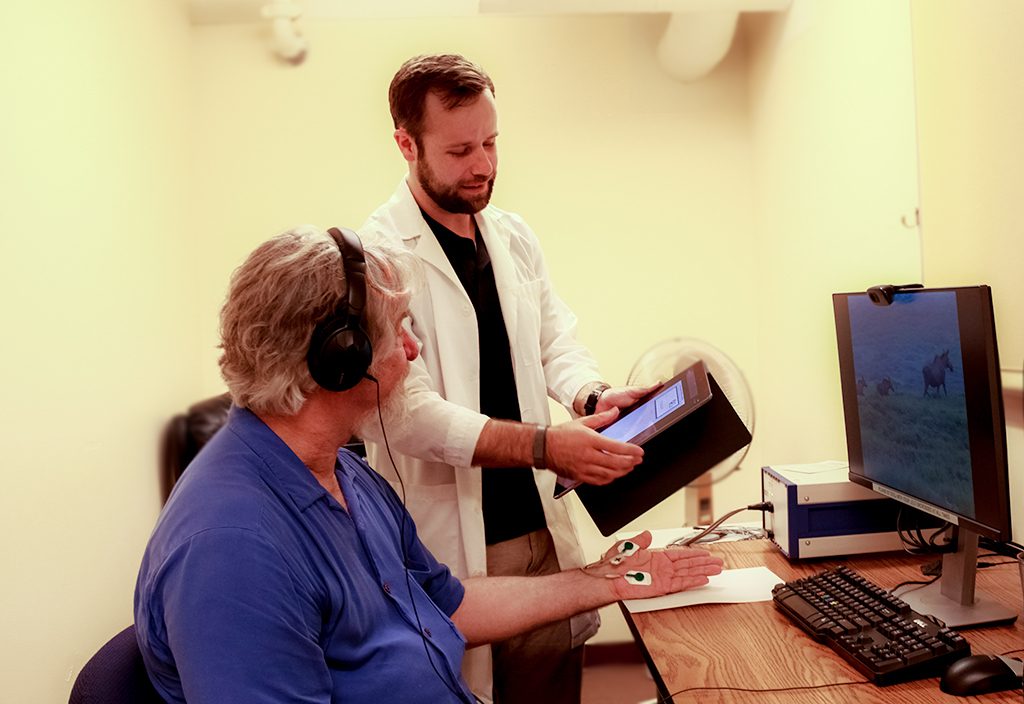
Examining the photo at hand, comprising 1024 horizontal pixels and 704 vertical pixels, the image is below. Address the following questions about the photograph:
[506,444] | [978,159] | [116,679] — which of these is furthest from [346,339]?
[978,159]

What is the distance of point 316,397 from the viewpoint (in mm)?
1202

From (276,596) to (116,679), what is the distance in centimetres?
20

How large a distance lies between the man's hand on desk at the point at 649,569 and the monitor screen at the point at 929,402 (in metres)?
0.33

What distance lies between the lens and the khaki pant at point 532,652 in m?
1.88

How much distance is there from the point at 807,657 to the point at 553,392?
3.05 feet

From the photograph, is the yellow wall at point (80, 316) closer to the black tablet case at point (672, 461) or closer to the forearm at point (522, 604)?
the forearm at point (522, 604)

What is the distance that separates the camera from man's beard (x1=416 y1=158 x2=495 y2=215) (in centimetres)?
187

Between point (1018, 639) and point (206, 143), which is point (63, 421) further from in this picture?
point (1018, 639)

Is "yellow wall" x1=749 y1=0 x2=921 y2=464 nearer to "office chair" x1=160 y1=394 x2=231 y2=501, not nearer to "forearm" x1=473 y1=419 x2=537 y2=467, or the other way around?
"forearm" x1=473 y1=419 x2=537 y2=467

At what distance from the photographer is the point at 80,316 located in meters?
2.39

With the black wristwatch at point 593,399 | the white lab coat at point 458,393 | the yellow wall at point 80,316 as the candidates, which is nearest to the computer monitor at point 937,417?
the black wristwatch at point 593,399

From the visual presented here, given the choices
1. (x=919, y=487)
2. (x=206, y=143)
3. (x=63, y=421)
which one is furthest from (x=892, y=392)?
(x=206, y=143)

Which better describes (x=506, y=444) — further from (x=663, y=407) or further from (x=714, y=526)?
(x=714, y=526)

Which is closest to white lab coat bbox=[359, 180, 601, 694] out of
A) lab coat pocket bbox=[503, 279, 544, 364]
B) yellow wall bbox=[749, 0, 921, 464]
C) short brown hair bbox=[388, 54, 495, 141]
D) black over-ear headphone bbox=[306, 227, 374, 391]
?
lab coat pocket bbox=[503, 279, 544, 364]
